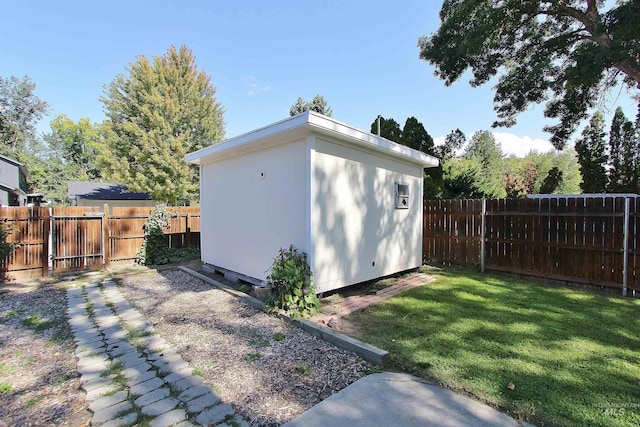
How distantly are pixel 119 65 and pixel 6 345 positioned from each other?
60.1 ft

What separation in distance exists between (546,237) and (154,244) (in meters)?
9.05

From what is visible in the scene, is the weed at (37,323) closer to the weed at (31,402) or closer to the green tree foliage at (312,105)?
the weed at (31,402)

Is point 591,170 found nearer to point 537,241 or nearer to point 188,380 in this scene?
point 537,241

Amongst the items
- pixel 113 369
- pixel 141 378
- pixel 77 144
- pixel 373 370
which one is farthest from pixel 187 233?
pixel 77 144

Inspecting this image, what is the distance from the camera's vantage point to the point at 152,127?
1584cm

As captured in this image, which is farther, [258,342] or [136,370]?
[258,342]

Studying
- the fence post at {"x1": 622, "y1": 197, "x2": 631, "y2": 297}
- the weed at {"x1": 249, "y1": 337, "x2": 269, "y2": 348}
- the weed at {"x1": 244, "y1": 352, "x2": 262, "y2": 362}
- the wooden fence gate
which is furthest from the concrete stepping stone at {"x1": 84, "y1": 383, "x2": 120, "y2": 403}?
the fence post at {"x1": 622, "y1": 197, "x2": 631, "y2": 297}

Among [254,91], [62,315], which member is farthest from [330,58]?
[62,315]

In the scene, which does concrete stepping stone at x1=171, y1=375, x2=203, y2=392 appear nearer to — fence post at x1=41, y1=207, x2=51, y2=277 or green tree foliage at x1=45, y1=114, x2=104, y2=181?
fence post at x1=41, y1=207, x2=51, y2=277

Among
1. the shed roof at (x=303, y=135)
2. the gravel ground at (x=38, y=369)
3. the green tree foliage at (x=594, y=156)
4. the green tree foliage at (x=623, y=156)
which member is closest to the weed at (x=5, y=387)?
the gravel ground at (x=38, y=369)

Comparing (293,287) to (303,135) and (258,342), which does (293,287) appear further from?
(303,135)

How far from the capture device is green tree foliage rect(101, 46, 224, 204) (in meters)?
15.5

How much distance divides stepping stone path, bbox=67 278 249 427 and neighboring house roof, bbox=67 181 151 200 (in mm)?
20305

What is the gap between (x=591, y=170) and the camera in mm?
13203
